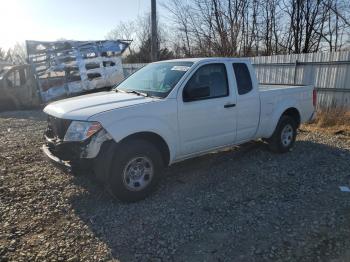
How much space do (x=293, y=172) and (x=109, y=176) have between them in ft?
10.4

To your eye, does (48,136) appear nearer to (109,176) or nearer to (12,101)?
(109,176)

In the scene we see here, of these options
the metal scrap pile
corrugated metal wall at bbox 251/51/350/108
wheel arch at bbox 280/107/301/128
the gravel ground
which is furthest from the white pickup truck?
the metal scrap pile

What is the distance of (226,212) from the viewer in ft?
13.5

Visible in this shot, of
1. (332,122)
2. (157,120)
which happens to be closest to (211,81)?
(157,120)

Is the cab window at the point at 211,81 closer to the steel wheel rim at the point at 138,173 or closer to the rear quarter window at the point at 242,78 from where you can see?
the rear quarter window at the point at 242,78

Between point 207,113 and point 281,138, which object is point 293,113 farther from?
point 207,113

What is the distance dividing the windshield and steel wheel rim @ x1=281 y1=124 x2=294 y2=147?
2.66 meters

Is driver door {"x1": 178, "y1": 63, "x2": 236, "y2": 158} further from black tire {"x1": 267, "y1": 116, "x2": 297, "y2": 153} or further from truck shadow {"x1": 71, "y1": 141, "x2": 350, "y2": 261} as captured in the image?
black tire {"x1": 267, "y1": 116, "x2": 297, "y2": 153}

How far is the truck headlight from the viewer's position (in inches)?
153

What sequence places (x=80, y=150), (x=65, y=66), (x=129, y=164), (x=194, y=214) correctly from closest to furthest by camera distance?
(x=80, y=150) < (x=194, y=214) < (x=129, y=164) < (x=65, y=66)

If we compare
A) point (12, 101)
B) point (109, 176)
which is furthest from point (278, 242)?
point (12, 101)

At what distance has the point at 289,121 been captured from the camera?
6473mm

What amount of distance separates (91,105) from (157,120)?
0.89 m

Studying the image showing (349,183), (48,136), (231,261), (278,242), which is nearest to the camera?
(231,261)
